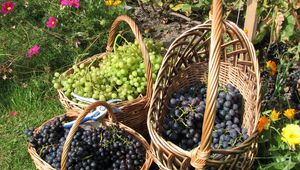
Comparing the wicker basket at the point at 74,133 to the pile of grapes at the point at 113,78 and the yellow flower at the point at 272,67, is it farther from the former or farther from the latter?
the yellow flower at the point at 272,67

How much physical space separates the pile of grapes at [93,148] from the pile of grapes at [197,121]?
19 cm

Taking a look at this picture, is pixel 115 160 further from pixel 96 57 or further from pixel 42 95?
pixel 42 95

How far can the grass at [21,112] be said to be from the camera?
2477mm

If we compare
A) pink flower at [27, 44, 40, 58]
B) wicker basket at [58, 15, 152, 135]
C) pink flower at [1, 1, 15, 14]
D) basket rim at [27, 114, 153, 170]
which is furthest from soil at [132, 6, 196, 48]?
basket rim at [27, 114, 153, 170]

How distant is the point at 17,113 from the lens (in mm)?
2766

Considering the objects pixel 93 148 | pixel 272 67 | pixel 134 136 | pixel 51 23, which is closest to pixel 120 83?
pixel 134 136

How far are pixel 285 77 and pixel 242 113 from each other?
0.35 meters

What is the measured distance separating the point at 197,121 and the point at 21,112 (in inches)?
52.1

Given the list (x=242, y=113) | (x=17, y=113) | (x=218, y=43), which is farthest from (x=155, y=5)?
(x=218, y=43)

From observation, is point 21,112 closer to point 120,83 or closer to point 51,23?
point 51,23

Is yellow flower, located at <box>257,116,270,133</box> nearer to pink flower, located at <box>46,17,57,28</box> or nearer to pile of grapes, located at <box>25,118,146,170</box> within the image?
pile of grapes, located at <box>25,118,146,170</box>

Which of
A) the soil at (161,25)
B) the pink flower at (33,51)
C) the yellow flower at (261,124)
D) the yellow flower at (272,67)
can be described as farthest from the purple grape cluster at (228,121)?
the pink flower at (33,51)

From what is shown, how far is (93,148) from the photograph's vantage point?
6.66 feet

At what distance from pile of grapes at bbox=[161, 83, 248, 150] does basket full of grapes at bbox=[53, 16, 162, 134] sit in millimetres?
216
